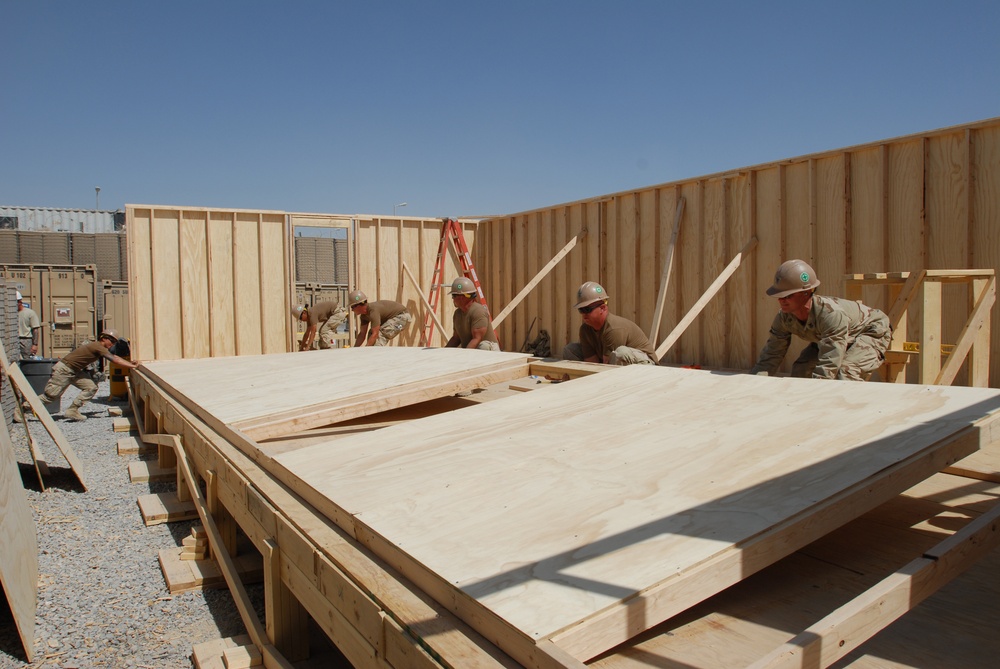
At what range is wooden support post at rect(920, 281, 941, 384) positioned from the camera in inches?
178

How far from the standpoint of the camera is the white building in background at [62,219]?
29516 millimetres

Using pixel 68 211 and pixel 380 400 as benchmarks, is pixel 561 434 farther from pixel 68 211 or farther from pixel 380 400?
pixel 68 211

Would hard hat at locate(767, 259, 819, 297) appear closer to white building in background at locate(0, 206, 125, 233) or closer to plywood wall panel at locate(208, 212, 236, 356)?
plywood wall panel at locate(208, 212, 236, 356)

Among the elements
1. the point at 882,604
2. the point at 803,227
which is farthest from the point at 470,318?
the point at 882,604

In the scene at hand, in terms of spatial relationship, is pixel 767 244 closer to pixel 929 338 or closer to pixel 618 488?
pixel 929 338

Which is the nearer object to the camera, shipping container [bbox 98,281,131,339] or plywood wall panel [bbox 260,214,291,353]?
plywood wall panel [bbox 260,214,291,353]

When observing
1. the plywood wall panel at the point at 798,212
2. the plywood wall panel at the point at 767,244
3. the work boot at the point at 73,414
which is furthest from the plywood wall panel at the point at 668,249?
the work boot at the point at 73,414

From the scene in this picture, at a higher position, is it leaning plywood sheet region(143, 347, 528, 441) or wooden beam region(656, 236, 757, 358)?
wooden beam region(656, 236, 757, 358)

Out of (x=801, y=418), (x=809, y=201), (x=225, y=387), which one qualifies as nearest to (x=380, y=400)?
(x=225, y=387)

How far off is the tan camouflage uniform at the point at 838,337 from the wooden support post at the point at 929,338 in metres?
0.26

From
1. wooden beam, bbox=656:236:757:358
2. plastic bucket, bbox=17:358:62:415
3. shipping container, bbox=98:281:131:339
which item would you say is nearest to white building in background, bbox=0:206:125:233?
shipping container, bbox=98:281:131:339

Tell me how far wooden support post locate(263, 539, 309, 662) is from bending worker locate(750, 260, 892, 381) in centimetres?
340

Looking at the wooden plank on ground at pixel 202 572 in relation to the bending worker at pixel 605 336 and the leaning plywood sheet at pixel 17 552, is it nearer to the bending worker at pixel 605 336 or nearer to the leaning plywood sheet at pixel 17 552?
the leaning plywood sheet at pixel 17 552

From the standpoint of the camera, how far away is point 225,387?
17.1 feet
